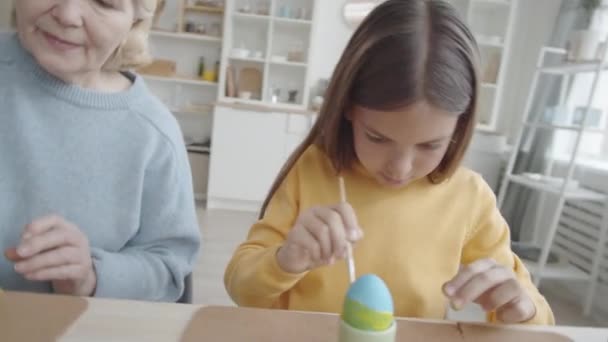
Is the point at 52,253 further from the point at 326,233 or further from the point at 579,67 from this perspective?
the point at 579,67

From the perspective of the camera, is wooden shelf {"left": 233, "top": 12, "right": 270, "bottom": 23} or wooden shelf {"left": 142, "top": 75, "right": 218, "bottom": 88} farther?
wooden shelf {"left": 142, "top": 75, "right": 218, "bottom": 88}

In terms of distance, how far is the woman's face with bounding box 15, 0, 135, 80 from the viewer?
25.9 inches

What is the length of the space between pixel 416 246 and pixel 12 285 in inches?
23.7

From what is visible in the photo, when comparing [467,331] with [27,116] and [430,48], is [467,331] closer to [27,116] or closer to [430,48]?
[430,48]

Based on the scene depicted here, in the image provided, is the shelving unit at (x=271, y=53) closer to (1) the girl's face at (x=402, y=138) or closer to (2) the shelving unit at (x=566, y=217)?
(2) the shelving unit at (x=566, y=217)

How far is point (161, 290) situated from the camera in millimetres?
755

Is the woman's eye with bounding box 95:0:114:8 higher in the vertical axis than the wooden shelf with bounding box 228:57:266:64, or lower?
higher

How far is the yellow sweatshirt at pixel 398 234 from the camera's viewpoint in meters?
0.81

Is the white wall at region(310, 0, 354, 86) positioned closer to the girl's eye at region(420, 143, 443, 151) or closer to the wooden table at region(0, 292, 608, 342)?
the girl's eye at region(420, 143, 443, 151)

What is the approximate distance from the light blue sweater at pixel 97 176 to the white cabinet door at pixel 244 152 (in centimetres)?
292

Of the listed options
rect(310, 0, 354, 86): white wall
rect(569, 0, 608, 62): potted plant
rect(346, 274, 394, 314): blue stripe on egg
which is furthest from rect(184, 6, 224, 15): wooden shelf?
rect(346, 274, 394, 314): blue stripe on egg

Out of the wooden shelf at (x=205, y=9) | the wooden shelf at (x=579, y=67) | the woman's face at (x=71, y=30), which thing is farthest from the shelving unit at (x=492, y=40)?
the woman's face at (x=71, y=30)

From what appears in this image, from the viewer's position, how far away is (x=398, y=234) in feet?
2.75

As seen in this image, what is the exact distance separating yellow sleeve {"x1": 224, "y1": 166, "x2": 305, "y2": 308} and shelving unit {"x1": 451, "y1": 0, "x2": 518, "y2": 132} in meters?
3.19
